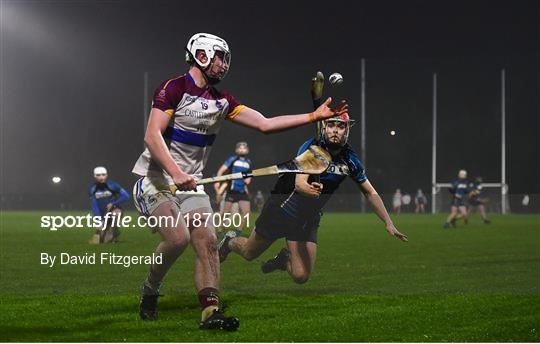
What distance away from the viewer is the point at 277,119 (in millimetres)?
8312

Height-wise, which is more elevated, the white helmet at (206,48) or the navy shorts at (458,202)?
the white helmet at (206,48)

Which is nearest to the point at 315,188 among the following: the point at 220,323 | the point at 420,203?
the point at 220,323

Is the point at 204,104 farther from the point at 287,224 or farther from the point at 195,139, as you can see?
the point at 287,224

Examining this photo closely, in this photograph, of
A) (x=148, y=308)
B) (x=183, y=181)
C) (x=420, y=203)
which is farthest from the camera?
(x=420, y=203)

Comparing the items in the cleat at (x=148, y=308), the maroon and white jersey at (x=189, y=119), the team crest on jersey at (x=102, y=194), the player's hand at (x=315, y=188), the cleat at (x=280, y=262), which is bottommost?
the cleat at (x=148, y=308)

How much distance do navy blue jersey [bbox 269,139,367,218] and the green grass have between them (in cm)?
112

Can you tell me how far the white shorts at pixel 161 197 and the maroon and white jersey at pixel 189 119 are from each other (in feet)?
0.28

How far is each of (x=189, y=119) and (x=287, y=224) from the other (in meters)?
3.32

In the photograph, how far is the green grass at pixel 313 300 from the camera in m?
8.02

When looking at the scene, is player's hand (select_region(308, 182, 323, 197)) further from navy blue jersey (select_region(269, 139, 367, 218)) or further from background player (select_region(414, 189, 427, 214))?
background player (select_region(414, 189, 427, 214))

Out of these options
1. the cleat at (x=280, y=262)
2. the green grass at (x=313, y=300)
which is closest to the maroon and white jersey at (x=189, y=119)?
the green grass at (x=313, y=300)

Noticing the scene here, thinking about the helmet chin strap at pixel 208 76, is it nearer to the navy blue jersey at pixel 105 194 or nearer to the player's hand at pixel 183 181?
the player's hand at pixel 183 181

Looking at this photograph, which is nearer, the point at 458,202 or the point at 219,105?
the point at 219,105

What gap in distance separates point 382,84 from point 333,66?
5875mm
